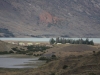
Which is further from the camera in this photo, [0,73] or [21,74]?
[0,73]

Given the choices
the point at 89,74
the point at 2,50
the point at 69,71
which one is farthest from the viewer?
the point at 2,50

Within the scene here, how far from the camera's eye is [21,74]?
1913 inches

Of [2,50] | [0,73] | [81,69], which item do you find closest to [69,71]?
[81,69]

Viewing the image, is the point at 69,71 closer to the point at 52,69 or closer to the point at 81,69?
the point at 81,69

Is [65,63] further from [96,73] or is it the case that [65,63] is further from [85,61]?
[96,73]

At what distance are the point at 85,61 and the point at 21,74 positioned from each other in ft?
29.4

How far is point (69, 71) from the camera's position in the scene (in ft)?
141

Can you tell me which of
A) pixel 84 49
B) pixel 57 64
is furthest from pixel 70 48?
pixel 57 64

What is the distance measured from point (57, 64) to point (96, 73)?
14.6m

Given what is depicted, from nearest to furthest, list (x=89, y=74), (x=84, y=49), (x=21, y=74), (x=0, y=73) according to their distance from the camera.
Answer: (x=89, y=74), (x=21, y=74), (x=0, y=73), (x=84, y=49)

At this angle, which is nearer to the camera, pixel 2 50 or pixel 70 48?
pixel 70 48

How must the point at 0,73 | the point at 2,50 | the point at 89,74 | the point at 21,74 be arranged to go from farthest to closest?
the point at 2,50, the point at 0,73, the point at 21,74, the point at 89,74

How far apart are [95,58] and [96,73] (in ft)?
34.4

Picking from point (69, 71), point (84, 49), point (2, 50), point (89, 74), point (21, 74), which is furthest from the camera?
point (2, 50)
